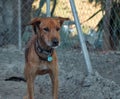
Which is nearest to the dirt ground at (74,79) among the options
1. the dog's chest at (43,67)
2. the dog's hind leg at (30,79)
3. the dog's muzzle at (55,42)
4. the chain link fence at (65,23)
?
the dog's hind leg at (30,79)

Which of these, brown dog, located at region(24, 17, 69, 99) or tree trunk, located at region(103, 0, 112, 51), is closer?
brown dog, located at region(24, 17, 69, 99)

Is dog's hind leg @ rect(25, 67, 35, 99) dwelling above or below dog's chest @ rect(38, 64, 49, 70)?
below

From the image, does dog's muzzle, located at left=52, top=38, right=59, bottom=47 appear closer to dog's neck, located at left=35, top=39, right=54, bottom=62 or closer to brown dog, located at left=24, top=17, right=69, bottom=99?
brown dog, located at left=24, top=17, right=69, bottom=99

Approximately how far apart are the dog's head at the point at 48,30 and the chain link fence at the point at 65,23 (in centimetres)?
377

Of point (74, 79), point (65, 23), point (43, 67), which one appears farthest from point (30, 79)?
point (65, 23)

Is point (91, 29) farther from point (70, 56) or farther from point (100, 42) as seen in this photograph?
point (70, 56)

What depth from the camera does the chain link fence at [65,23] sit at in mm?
8812

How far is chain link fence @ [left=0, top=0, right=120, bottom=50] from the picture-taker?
881 centimetres

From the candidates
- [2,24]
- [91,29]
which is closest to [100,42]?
[91,29]

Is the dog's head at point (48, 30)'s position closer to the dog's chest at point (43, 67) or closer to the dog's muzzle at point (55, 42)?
the dog's muzzle at point (55, 42)

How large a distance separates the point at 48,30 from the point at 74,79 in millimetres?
1469

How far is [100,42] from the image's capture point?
9.50 meters

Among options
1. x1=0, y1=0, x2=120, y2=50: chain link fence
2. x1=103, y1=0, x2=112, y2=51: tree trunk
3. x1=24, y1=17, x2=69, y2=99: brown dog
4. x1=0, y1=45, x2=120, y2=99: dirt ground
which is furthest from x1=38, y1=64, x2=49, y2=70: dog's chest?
x1=0, y1=0, x2=120, y2=50: chain link fence

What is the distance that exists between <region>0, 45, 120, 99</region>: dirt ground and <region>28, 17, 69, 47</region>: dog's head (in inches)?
40.2
